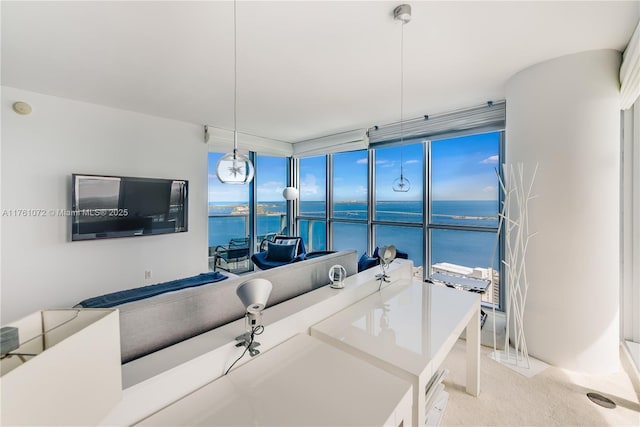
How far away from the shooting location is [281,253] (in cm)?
422

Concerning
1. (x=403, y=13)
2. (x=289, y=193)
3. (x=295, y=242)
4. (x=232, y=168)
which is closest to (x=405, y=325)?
(x=232, y=168)

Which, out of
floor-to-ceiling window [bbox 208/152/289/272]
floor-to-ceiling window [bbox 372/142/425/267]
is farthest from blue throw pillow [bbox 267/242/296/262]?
floor-to-ceiling window [bbox 372/142/425/267]

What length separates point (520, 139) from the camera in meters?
2.38

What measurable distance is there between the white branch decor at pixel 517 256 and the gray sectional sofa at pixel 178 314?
207 cm

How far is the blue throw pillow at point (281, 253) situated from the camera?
4.20 meters

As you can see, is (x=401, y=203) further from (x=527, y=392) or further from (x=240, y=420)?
(x=240, y=420)

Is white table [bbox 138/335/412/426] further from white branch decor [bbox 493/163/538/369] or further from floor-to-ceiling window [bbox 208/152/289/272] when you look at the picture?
floor-to-ceiling window [bbox 208/152/289/272]

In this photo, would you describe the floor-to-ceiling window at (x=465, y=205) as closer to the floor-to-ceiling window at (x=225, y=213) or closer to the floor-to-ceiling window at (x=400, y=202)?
the floor-to-ceiling window at (x=400, y=202)

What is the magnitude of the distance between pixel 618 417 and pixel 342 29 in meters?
3.10

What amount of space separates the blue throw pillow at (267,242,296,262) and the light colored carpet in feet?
8.58

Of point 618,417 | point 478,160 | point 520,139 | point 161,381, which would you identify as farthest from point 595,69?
point 161,381

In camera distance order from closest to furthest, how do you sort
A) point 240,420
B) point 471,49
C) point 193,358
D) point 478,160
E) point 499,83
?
point 240,420
point 193,358
point 471,49
point 499,83
point 478,160

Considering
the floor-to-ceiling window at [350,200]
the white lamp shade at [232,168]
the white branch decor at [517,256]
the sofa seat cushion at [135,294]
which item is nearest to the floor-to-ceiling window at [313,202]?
the floor-to-ceiling window at [350,200]

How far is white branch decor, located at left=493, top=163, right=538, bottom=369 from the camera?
2252 mm
